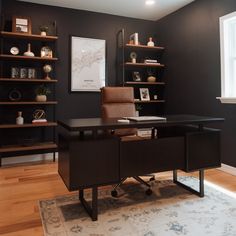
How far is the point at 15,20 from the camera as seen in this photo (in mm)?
3463

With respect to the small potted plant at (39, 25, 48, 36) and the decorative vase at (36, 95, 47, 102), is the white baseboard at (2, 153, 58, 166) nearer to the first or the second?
the decorative vase at (36, 95, 47, 102)

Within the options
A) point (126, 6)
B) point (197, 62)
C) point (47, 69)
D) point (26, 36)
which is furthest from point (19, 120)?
point (197, 62)

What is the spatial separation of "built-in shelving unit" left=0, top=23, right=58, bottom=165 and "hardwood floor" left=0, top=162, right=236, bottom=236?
31 cm

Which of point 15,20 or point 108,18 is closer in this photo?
point 15,20

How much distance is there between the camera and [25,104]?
3613mm

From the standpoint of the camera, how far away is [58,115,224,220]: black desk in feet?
5.85

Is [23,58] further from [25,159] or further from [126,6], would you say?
[126,6]

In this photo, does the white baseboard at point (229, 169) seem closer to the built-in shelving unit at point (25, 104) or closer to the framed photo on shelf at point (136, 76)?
the framed photo on shelf at point (136, 76)

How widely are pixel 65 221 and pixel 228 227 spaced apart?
127 centimetres

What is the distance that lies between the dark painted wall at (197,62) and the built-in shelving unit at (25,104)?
2068 mm

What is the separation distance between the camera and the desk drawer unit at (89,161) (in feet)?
5.77

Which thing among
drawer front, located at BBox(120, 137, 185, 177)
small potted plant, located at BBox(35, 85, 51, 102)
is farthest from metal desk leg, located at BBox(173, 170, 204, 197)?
small potted plant, located at BBox(35, 85, 51, 102)

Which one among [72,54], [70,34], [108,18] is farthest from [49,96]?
[108,18]

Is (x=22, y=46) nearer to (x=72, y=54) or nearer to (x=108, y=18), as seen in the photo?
(x=72, y=54)
